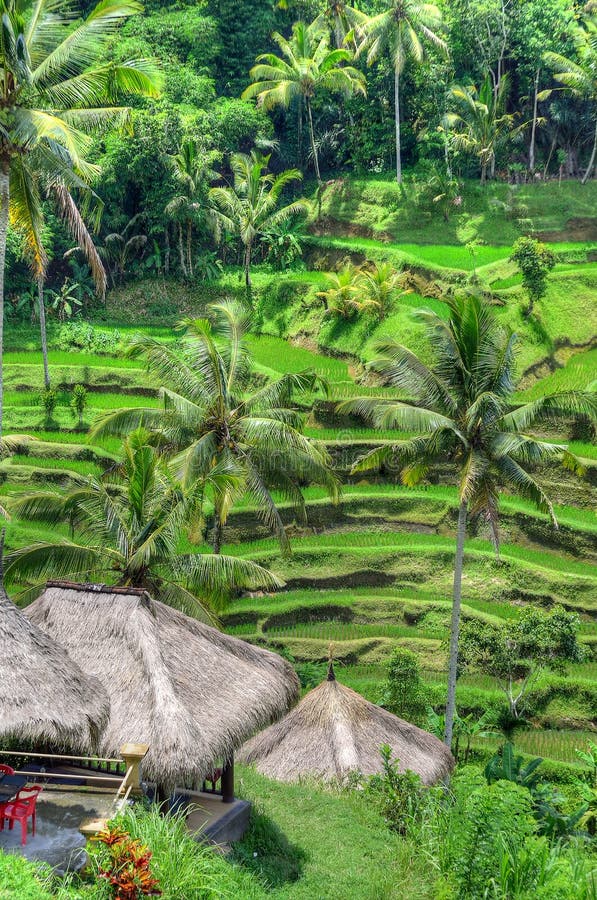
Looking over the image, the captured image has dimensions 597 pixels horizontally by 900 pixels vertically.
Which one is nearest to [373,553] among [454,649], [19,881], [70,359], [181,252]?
[454,649]

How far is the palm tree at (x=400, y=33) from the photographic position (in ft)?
118

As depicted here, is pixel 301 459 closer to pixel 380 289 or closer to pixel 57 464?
pixel 57 464

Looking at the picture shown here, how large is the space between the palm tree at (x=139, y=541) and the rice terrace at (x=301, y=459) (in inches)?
2.5

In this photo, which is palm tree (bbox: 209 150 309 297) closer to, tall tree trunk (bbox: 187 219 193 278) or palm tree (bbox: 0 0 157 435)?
tall tree trunk (bbox: 187 219 193 278)

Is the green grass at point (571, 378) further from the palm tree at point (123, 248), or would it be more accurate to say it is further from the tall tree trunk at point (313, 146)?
the palm tree at point (123, 248)

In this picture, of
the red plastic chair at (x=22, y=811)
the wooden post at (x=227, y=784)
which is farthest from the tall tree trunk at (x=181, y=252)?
the red plastic chair at (x=22, y=811)

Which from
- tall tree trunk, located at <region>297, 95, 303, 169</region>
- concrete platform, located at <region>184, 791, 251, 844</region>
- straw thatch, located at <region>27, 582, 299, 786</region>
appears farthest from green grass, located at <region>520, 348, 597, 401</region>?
concrete platform, located at <region>184, 791, 251, 844</region>

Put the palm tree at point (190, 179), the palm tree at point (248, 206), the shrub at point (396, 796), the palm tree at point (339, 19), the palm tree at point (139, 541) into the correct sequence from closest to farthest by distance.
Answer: the shrub at point (396, 796)
the palm tree at point (139, 541)
the palm tree at point (190, 179)
the palm tree at point (248, 206)
the palm tree at point (339, 19)

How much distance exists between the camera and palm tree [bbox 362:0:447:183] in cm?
3603

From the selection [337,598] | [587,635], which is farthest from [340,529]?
[587,635]

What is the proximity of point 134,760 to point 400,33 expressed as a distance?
32019mm

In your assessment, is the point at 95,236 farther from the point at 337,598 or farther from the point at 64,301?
the point at 337,598

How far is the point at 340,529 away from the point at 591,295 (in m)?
12.6

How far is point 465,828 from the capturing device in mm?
10086
